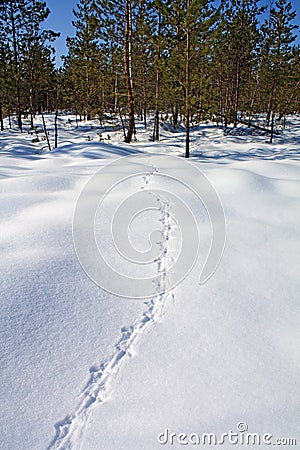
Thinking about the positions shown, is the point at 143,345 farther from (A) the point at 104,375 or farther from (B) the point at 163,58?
(B) the point at 163,58

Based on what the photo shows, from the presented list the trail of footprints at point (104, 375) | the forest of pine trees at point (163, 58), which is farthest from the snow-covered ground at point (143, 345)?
the forest of pine trees at point (163, 58)

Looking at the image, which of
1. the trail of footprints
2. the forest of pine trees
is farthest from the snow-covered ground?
the forest of pine trees

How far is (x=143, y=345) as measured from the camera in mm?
2244

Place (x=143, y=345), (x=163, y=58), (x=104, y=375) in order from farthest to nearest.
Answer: (x=163, y=58), (x=143, y=345), (x=104, y=375)

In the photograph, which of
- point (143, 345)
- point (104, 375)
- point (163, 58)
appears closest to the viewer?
point (104, 375)

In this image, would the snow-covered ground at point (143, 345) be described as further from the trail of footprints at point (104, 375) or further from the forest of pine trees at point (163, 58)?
the forest of pine trees at point (163, 58)

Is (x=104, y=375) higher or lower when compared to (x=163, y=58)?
lower

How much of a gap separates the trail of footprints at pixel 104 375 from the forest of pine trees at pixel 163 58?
926 cm

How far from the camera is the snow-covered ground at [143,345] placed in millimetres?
1691

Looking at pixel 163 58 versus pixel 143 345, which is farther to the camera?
pixel 163 58

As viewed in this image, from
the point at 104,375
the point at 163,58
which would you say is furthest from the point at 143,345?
the point at 163,58

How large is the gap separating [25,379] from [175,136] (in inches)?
627

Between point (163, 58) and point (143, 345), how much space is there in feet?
42.7

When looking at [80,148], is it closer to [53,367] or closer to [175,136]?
[175,136]
